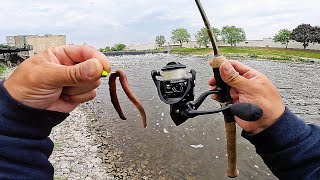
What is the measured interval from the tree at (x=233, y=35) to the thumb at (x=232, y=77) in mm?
128990

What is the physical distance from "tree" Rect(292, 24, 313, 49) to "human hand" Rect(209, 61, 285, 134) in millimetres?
89175

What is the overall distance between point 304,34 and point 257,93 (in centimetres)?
9159

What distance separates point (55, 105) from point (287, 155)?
1820 millimetres

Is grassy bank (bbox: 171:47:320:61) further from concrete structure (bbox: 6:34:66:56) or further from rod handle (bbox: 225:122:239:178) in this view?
rod handle (bbox: 225:122:239:178)

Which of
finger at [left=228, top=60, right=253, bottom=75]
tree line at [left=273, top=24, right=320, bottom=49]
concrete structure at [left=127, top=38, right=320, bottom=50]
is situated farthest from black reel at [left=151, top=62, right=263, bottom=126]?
concrete structure at [left=127, top=38, right=320, bottom=50]

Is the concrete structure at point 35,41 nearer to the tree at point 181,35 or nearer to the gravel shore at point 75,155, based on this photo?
the tree at point 181,35

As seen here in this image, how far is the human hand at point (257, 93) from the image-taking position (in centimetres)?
238

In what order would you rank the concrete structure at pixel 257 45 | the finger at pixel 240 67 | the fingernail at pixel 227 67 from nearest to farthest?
the fingernail at pixel 227 67 < the finger at pixel 240 67 < the concrete structure at pixel 257 45

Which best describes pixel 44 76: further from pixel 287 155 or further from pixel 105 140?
pixel 105 140

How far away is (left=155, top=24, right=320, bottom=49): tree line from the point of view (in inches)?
3206

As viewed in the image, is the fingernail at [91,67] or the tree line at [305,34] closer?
the fingernail at [91,67]

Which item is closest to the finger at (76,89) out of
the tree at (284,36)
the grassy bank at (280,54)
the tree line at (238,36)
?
the tree line at (238,36)

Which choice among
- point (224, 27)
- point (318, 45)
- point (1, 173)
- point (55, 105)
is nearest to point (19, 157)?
point (1, 173)

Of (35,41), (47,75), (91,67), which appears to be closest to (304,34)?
(35,41)
